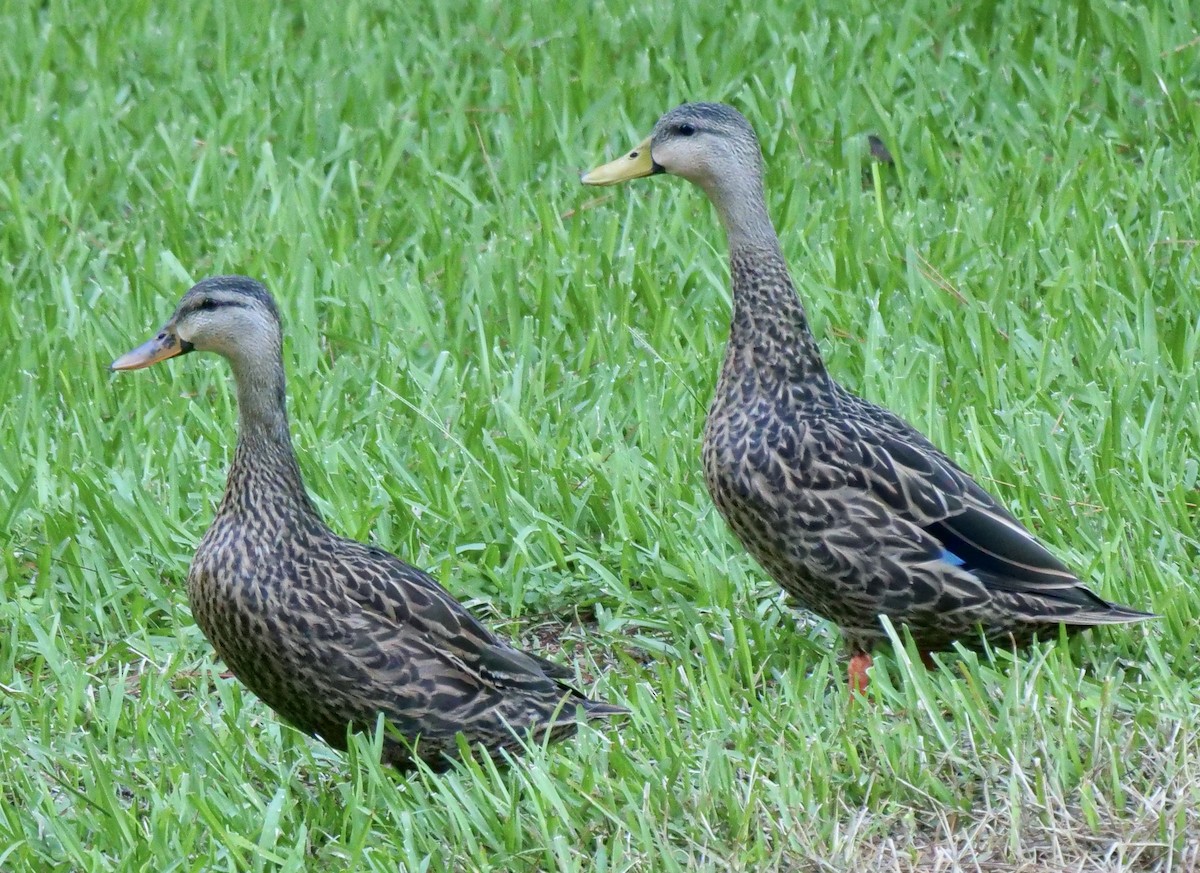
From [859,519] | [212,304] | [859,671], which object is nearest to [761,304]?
[859,519]

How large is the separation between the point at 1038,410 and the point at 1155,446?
418 mm

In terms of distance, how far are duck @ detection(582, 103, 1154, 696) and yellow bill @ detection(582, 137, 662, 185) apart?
0.61 metres

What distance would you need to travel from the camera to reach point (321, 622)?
4.13m

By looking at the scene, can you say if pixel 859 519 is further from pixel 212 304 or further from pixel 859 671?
pixel 212 304

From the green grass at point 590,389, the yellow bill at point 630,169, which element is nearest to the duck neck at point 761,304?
the yellow bill at point 630,169

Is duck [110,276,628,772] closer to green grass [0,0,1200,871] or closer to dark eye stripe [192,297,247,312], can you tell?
dark eye stripe [192,297,247,312]

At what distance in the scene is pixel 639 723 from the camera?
4.11 meters

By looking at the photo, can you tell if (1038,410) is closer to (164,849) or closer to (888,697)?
(888,697)

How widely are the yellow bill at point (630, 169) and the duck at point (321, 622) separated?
48.9 inches

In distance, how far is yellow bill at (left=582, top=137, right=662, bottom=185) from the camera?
516 cm

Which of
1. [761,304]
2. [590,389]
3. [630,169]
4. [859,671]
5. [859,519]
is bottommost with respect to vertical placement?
[859,671]

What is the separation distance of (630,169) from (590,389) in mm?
968

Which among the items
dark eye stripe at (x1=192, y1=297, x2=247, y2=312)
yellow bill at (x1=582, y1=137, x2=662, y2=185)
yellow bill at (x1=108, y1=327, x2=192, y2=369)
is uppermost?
yellow bill at (x1=582, y1=137, x2=662, y2=185)

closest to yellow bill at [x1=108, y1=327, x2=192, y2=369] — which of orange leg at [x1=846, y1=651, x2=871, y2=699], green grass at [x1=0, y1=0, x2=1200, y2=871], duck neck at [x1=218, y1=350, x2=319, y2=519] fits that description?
duck neck at [x1=218, y1=350, x2=319, y2=519]
